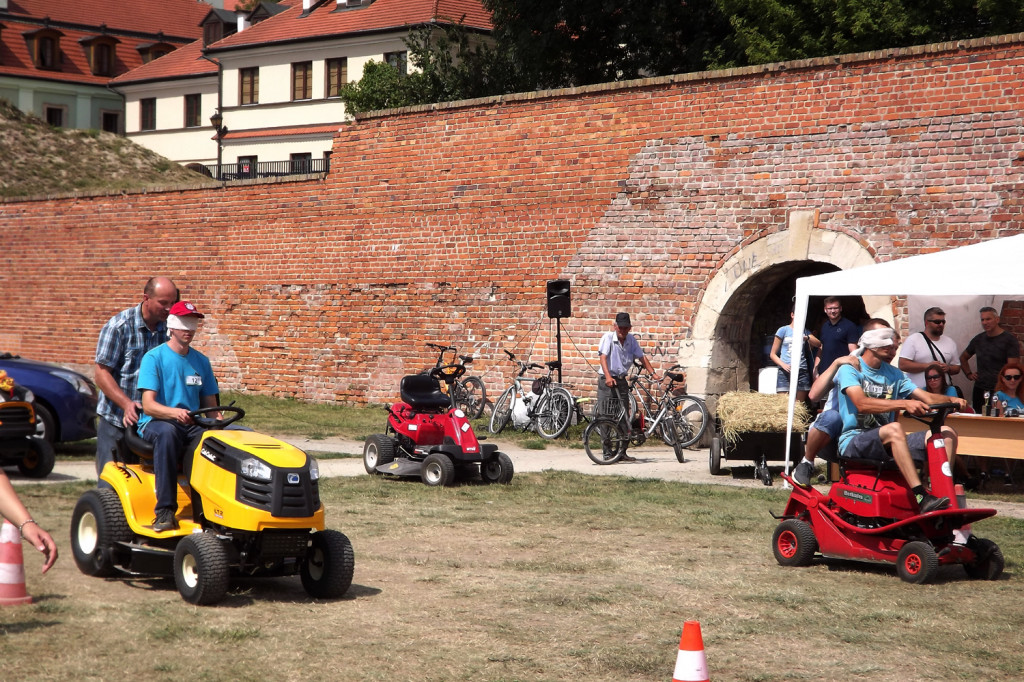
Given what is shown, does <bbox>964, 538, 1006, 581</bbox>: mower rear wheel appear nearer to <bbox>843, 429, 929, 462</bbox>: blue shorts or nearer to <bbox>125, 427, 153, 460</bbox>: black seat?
<bbox>843, 429, 929, 462</bbox>: blue shorts

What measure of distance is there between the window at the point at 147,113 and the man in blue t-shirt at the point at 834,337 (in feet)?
169

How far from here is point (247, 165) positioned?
166ft

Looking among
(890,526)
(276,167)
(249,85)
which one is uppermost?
(249,85)

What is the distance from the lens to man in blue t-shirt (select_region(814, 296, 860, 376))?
483 inches

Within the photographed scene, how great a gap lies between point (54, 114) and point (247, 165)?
47.7ft

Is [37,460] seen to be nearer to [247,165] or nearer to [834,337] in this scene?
[834,337]

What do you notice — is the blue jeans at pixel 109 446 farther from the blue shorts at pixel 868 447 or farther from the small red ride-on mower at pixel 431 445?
the blue shorts at pixel 868 447

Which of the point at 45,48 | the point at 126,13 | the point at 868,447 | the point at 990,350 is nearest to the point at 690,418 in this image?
the point at 990,350

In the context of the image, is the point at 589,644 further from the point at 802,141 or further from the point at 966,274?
the point at 802,141

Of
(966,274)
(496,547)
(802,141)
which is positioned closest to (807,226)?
(802,141)

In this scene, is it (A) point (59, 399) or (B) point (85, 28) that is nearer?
(A) point (59, 399)

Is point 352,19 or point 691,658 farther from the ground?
point 352,19

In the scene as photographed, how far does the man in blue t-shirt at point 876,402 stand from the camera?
7438 mm

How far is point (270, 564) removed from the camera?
646 cm
